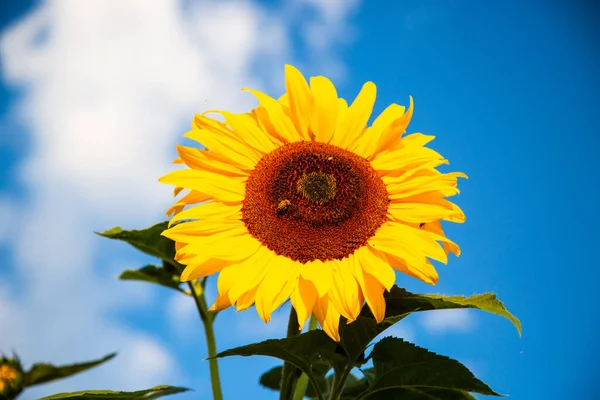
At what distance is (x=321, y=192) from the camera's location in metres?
2.53

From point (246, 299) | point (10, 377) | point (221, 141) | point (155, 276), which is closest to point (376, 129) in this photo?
point (221, 141)

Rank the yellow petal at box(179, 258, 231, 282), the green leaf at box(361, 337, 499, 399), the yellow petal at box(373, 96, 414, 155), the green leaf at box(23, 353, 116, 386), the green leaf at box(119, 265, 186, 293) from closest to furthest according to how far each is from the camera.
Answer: the yellow petal at box(179, 258, 231, 282), the green leaf at box(361, 337, 499, 399), the yellow petal at box(373, 96, 414, 155), the green leaf at box(119, 265, 186, 293), the green leaf at box(23, 353, 116, 386)

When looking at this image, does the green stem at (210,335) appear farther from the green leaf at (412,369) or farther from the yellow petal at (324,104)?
the yellow petal at (324,104)

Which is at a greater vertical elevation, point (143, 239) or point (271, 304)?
point (143, 239)

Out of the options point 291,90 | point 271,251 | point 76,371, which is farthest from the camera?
point 76,371

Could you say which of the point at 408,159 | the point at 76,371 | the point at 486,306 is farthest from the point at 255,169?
the point at 76,371

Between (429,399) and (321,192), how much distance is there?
1.02m

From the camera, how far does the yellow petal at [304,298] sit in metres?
2.11

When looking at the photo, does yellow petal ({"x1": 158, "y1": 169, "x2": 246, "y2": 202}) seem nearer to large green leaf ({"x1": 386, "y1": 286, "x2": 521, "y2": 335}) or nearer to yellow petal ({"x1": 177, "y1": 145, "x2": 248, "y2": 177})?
yellow petal ({"x1": 177, "y1": 145, "x2": 248, "y2": 177})

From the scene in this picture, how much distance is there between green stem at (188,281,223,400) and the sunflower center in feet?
3.16

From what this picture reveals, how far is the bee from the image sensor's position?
246 cm

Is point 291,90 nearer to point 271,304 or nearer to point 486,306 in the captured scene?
point 271,304

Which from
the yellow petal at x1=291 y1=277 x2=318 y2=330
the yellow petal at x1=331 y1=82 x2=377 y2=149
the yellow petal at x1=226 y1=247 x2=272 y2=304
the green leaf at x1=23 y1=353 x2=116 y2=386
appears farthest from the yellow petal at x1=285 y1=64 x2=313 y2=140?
the green leaf at x1=23 y1=353 x2=116 y2=386

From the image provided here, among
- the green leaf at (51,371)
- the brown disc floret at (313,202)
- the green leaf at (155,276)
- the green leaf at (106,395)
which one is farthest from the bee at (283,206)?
the green leaf at (51,371)
